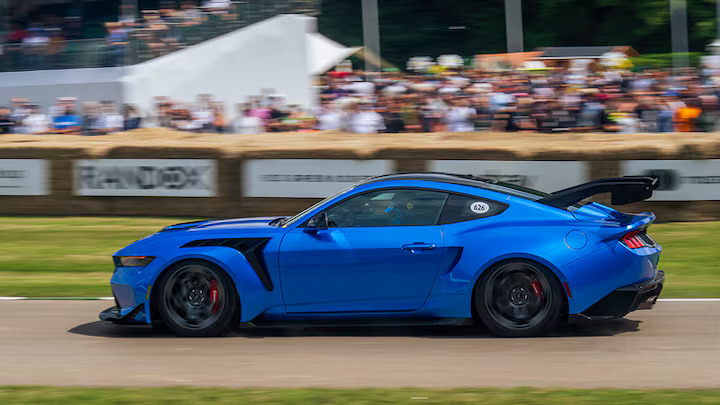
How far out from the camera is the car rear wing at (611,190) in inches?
274

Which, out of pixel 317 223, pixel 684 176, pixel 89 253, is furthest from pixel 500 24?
pixel 317 223

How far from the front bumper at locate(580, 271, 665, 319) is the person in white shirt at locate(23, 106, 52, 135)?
14.4 m

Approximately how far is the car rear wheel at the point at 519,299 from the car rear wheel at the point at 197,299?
191cm

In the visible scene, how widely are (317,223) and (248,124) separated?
10770 mm

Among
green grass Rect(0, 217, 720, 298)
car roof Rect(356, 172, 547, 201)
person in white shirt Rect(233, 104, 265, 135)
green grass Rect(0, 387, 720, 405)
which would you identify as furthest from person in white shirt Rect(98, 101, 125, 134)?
green grass Rect(0, 387, 720, 405)

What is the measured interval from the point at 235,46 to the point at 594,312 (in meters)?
18.3

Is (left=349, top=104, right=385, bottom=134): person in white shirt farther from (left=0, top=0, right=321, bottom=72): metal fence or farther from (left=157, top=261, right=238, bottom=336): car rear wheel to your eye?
(left=157, top=261, right=238, bottom=336): car rear wheel

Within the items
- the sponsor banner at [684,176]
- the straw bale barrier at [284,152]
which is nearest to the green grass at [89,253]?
the straw bale barrier at [284,152]

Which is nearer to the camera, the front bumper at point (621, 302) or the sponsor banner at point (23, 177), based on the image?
the front bumper at point (621, 302)

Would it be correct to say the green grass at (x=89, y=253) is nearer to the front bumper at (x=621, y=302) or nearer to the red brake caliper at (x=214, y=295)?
the front bumper at (x=621, y=302)

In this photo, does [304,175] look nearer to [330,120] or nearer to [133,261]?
[330,120]

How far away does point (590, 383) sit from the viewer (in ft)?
18.3

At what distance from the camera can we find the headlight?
279 inches

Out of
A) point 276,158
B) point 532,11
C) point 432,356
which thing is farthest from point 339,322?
point 532,11
